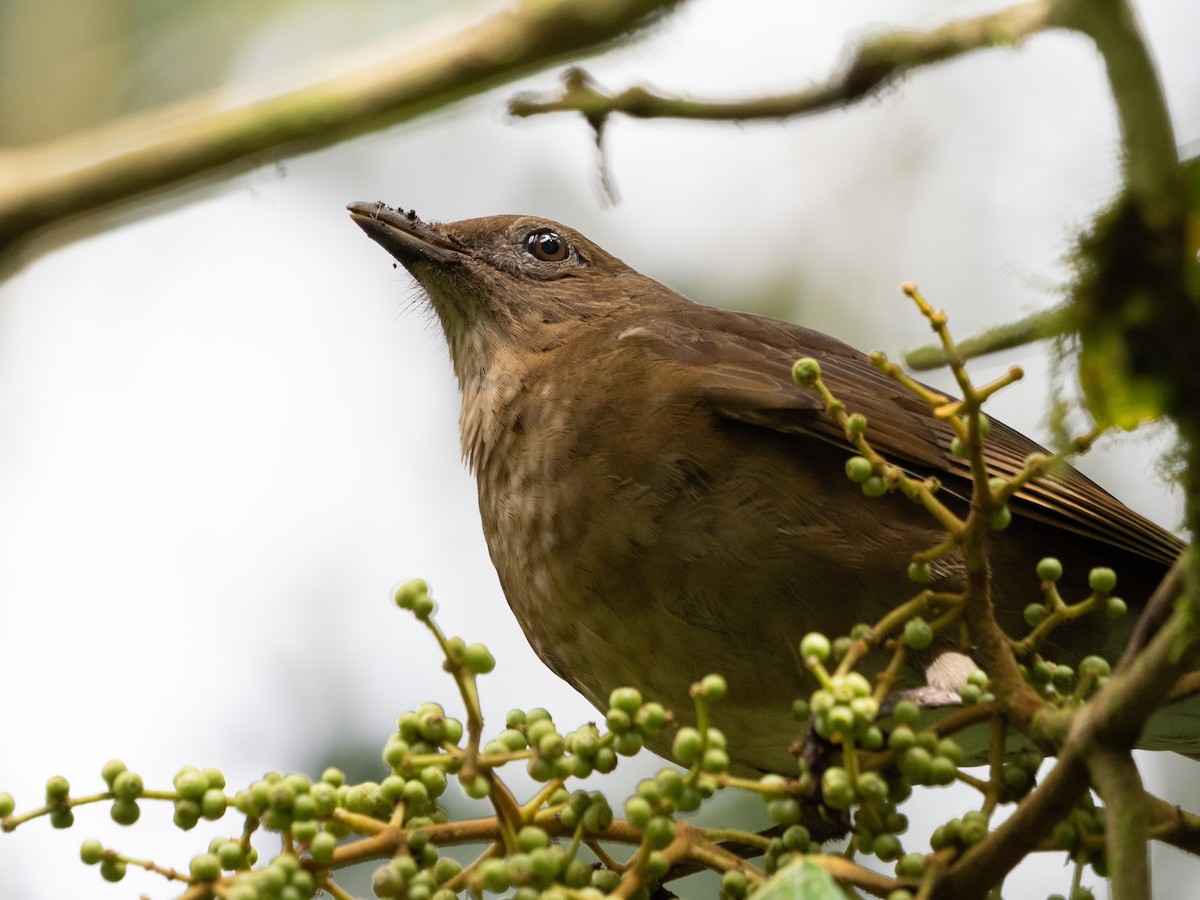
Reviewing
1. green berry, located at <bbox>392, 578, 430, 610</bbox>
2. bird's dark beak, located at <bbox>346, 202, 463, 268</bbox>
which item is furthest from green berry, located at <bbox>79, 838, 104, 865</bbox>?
bird's dark beak, located at <bbox>346, 202, 463, 268</bbox>

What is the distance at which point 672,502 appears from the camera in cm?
382

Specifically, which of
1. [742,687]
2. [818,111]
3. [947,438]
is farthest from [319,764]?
[818,111]

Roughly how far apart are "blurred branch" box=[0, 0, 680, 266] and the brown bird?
1838mm

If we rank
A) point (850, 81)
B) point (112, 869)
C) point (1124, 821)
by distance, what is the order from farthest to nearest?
point (112, 869) < point (850, 81) < point (1124, 821)

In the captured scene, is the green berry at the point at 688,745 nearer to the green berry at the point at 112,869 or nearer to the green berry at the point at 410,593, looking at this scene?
the green berry at the point at 410,593

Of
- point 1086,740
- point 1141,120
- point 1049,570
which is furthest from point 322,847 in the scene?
point 1141,120

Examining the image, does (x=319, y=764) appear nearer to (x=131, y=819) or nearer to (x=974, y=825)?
(x=131, y=819)

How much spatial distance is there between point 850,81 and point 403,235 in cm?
333

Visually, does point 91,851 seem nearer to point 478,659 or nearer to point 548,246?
point 478,659

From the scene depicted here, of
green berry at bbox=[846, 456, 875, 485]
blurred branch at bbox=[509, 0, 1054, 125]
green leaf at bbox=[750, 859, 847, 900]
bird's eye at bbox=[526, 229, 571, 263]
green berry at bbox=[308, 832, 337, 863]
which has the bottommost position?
green leaf at bbox=[750, 859, 847, 900]

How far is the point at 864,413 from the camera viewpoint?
13.5 ft

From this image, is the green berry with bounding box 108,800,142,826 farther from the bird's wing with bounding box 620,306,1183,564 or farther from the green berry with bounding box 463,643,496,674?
the bird's wing with bounding box 620,306,1183,564

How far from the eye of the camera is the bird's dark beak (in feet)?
16.4

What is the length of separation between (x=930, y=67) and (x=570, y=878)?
1346 mm
